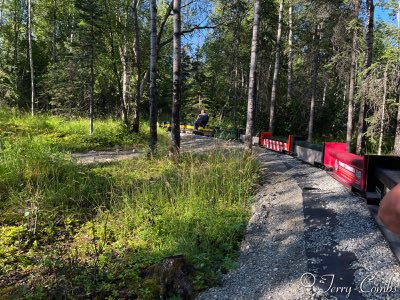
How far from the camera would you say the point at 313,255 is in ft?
12.4

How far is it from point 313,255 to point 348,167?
3299mm

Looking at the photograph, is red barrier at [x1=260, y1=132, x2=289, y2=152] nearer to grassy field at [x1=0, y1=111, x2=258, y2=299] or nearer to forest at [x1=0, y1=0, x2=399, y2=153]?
forest at [x1=0, y1=0, x2=399, y2=153]

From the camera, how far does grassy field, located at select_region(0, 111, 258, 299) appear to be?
149 inches

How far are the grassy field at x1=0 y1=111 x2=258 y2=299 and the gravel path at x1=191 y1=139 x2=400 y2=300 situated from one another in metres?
0.32

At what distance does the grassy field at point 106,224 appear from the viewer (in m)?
3.79

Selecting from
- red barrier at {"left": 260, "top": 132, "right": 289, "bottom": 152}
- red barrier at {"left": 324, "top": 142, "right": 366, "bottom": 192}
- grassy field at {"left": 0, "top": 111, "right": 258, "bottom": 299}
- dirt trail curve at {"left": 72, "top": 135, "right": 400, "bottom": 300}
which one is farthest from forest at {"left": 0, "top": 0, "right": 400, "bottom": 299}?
red barrier at {"left": 260, "top": 132, "right": 289, "bottom": 152}

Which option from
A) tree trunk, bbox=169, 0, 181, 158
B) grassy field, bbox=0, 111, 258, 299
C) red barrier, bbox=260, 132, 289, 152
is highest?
tree trunk, bbox=169, 0, 181, 158

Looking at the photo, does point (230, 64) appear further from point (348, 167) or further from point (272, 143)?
point (348, 167)

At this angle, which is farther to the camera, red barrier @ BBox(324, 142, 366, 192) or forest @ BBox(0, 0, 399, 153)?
forest @ BBox(0, 0, 399, 153)

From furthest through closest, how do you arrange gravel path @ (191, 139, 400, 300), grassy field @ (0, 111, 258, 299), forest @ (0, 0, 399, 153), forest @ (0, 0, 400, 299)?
forest @ (0, 0, 399, 153) < forest @ (0, 0, 400, 299) < grassy field @ (0, 111, 258, 299) < gravel path @ (191, 139, 400, 300)

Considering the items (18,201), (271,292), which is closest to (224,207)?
(271,292)

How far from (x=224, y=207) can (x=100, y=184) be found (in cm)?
330

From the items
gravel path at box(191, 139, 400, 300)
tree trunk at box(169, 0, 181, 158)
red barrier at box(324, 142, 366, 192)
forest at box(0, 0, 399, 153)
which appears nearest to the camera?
gravel path at box(191, 139, 400, 300)

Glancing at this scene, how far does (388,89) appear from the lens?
12.3 m
